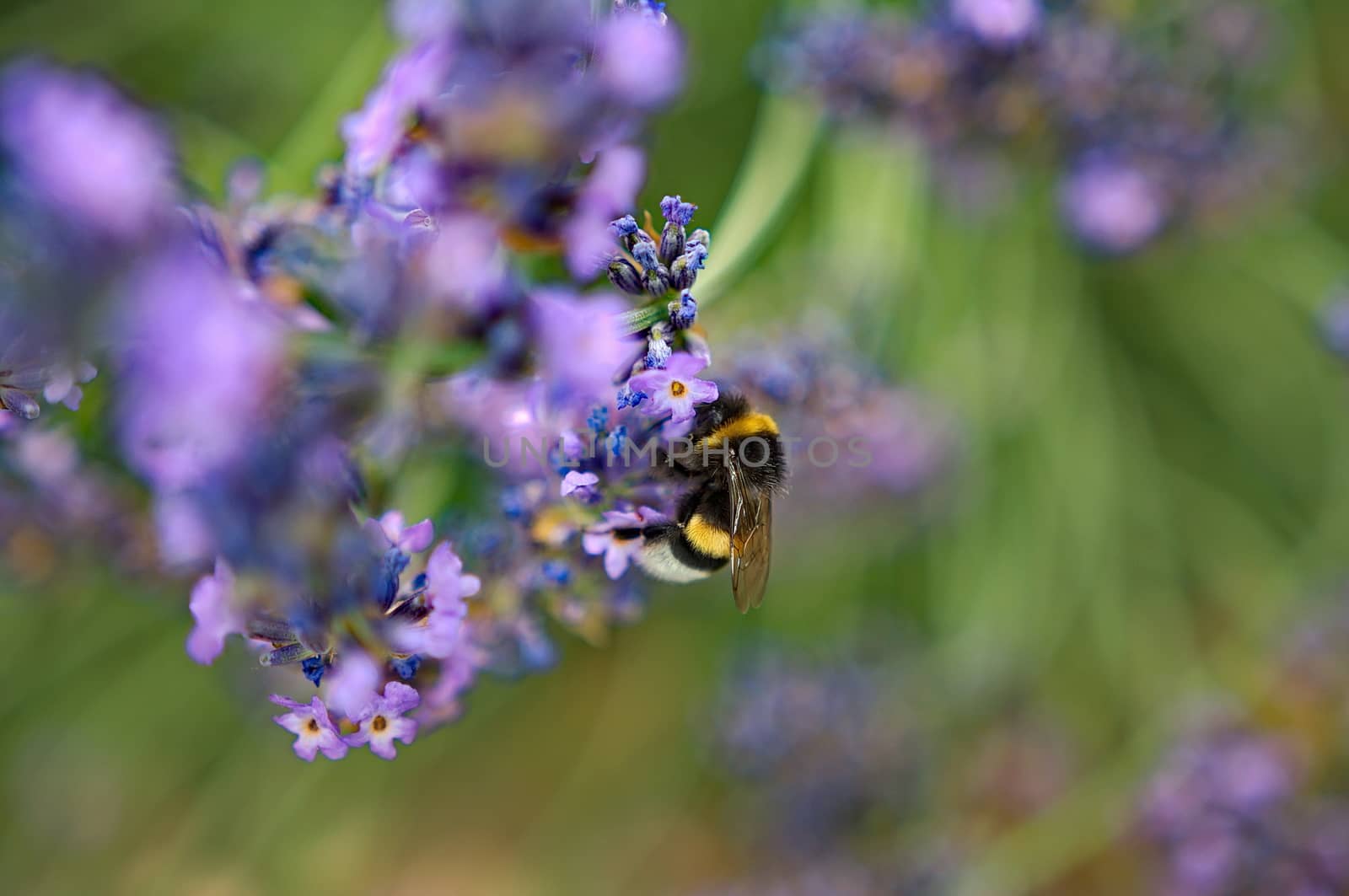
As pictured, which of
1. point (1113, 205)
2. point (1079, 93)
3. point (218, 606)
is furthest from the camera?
point (1113, 205)

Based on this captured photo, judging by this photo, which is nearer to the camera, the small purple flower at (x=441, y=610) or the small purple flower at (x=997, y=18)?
the small purple flower at (x=441, y=610)

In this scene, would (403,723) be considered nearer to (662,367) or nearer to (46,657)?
(662,367)

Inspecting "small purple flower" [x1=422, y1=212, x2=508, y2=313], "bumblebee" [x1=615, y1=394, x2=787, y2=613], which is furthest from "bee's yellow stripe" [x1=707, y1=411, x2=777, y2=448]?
"small purple flower" [x1=422, y1=212, x2=508, y2=313]

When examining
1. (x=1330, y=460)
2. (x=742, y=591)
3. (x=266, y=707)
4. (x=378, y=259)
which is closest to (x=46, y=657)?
(x=266, y=707)

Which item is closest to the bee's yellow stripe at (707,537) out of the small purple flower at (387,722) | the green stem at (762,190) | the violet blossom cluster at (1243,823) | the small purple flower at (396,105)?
the green stem at (762,190)

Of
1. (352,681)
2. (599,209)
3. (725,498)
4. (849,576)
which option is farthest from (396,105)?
(849,576)

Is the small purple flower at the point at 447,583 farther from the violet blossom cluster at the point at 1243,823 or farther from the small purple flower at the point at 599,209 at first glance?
the violet blossom cluster at the point at 1243,823

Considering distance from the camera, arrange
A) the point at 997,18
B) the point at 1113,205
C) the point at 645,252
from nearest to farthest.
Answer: the point at 645,252, the point at 997,18, the point at 1113,205

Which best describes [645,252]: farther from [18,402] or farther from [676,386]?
[18,402]
